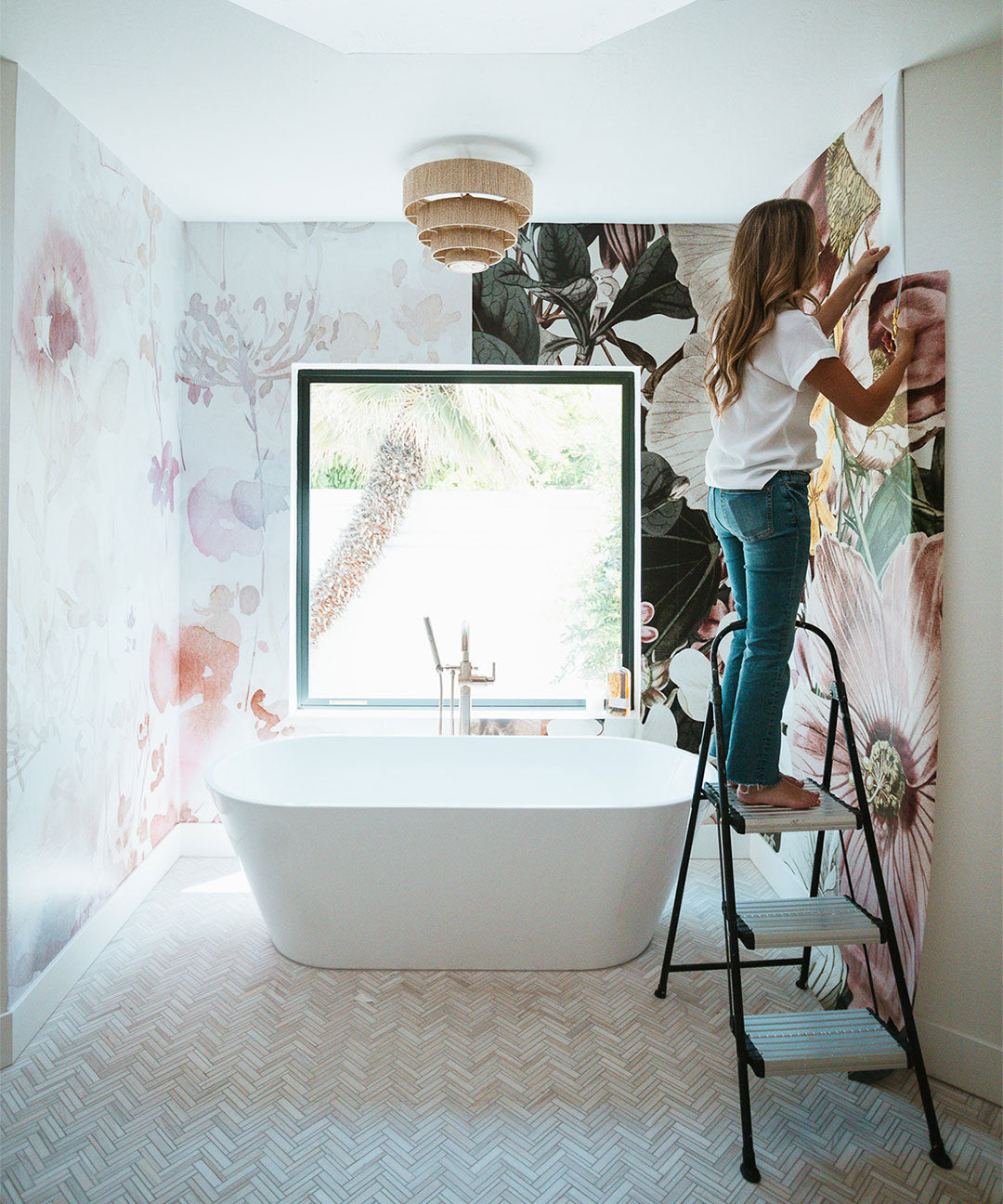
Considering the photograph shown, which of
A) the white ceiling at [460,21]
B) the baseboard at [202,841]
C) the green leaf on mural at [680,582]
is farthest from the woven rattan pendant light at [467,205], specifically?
the baseboard at [202,841]

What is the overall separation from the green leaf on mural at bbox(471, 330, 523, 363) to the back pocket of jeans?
1583 mm

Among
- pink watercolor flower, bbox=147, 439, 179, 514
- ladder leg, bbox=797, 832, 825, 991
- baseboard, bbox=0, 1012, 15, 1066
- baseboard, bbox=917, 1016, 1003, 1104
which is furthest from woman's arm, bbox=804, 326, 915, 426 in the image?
baseboard, bbox=0, 1012, 15, 1066

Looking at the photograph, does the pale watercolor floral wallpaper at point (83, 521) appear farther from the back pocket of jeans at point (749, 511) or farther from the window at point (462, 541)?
the back pocket of jeans at point (749, 511)

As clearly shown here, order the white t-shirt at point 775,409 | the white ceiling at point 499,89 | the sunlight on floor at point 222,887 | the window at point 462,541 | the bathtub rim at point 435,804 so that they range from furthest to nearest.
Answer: the window at point 462,541 < the sunlight on floor at point 222,887 < the bathtub rim at point 435,804 < the white ceiling at point 499,89 < the white t-shirt at point 775,409

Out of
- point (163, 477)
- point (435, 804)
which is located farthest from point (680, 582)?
point (163, 477)

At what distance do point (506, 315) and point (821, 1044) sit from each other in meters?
2.66

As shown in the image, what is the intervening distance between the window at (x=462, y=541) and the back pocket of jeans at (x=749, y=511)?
5.07 ft

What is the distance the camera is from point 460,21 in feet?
5.65

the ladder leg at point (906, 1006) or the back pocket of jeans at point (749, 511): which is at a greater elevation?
the back pocket of jeans at point (749, 511)

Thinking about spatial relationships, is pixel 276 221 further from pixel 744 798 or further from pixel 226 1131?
pixel 226 1131

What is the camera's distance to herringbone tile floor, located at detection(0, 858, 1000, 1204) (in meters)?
1.74

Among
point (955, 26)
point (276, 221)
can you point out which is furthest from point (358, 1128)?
point (276, 221)

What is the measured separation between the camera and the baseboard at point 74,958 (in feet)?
7.11

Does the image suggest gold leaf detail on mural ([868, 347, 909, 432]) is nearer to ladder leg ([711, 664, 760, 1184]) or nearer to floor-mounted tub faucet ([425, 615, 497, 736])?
ladder leg ([711, 664, 760, 1184])
